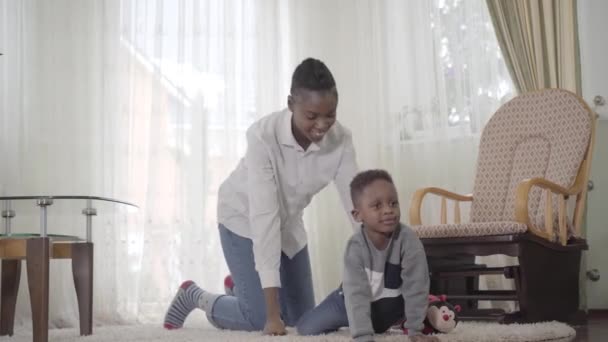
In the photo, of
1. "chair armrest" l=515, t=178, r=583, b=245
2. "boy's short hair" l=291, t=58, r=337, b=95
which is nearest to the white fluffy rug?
"chair armrest" l=515, t=178, r=583, b=245

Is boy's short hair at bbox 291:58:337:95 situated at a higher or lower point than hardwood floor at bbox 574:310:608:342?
higher

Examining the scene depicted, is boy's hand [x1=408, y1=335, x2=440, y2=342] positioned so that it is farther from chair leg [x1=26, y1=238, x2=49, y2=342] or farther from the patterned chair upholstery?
chair leg [x1=26, y1=238, x2=49, y2=342]

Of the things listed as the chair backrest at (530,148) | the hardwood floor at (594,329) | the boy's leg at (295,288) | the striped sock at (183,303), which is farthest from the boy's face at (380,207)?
the chair backrest at (530,148)

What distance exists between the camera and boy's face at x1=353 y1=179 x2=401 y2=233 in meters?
2.25

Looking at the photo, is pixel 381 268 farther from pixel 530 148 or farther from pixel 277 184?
pixel 530 148

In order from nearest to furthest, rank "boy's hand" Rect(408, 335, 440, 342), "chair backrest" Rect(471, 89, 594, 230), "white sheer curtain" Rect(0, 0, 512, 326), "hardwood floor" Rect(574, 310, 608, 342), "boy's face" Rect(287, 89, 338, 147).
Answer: "boy's hand" Rect(408, 335, 440, 342) < "boy's face" Rect(287, 89, 338, 147) < "hardwood floor" Rect(574, 310, 608, 342) < "chair backrest" Rect(471, 89, 594, 230) < "white sheer curtain" Rect(0, 0, 512, 326)

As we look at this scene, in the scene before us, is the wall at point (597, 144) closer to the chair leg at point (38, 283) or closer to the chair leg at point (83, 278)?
the chair leg at point (83, 278)

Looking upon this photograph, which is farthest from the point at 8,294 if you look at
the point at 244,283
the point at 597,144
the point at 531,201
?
the point at 597,144

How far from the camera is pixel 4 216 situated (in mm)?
3021

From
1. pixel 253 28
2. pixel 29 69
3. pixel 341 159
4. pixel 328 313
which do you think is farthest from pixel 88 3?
pixel 328 313

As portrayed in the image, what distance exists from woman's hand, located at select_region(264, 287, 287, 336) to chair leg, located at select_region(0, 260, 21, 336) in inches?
53.9

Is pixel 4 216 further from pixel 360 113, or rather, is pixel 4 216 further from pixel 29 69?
pixel 360 113

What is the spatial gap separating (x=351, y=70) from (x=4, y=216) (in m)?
2.06

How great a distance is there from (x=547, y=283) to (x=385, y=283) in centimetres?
119
